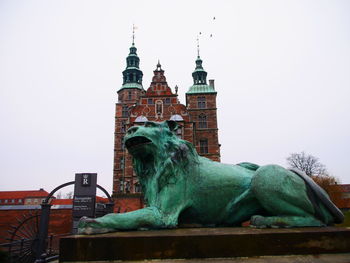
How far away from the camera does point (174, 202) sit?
267 cm

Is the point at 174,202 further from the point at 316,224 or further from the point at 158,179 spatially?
the point at 316,224

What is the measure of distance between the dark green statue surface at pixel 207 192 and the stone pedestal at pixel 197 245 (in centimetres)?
37

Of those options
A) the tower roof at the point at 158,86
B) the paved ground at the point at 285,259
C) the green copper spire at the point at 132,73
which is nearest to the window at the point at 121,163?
the tower roof at the point at 158,86

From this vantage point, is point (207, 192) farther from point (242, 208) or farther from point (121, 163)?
point (121, 163)

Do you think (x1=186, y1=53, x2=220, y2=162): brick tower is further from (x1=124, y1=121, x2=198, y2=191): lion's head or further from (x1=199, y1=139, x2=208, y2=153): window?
(x1=124, y1=121, x2=198, y2=191): lion's head

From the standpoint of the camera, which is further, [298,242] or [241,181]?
[241,181]

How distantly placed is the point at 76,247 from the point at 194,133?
28.5 metres

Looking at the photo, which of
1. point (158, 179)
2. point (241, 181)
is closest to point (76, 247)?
point (158, 179)

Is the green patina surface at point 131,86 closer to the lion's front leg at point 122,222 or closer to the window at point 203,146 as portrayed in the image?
the window at point 203,146

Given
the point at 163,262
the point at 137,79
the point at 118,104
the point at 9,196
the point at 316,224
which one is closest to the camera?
the point at 163,262

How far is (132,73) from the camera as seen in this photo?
121 ft

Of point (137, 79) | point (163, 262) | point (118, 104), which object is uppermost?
point (137, 79)

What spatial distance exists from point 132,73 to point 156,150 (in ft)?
117

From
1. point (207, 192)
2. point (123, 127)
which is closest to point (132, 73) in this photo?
point (123, 127)
